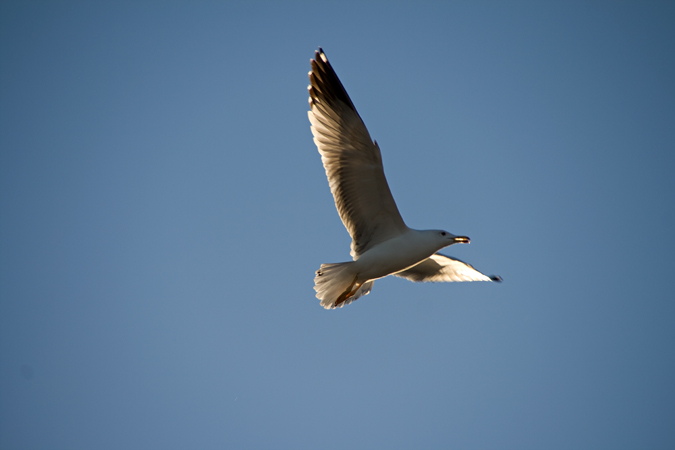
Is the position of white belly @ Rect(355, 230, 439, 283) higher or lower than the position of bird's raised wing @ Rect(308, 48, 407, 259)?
lower

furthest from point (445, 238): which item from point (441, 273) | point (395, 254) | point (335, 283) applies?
point (441, 273)

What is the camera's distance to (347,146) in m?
5.91

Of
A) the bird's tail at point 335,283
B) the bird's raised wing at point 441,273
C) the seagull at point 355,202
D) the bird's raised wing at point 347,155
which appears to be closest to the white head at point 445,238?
the seagull at point 355,202

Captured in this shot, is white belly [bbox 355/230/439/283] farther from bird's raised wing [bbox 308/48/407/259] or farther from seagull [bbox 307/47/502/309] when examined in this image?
bird's raised wing [bbox 308/48/407/259]

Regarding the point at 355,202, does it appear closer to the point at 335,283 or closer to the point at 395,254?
the point at 395,254

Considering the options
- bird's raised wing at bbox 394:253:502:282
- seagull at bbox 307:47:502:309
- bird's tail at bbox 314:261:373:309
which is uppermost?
seagull at bbox 307:47:502:309

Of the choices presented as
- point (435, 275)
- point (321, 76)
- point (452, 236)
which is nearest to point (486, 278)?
point (435, 275)

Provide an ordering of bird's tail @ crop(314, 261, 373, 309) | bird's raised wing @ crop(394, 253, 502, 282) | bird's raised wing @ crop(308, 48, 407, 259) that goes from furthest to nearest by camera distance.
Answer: bird's raised wing @ crop(394, 253, 502, 282) < bird's tail @ crop(314, 261, 373, 309) < bird's raised wing @ crop(308, 48, 407, 259)

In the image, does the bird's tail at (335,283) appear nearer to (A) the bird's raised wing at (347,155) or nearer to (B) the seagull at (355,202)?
(B) the seagull at (355,202)

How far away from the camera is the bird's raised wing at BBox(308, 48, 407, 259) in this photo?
5.86 meters

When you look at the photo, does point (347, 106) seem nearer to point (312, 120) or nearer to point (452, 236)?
point (312, 120)

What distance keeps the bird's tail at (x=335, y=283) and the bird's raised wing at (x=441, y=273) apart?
46.7 inches

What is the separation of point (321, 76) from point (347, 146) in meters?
0.85

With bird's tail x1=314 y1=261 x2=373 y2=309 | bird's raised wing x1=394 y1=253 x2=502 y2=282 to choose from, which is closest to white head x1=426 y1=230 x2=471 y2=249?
bird's tail x1=314 y1=261 x2=373 y2=309
